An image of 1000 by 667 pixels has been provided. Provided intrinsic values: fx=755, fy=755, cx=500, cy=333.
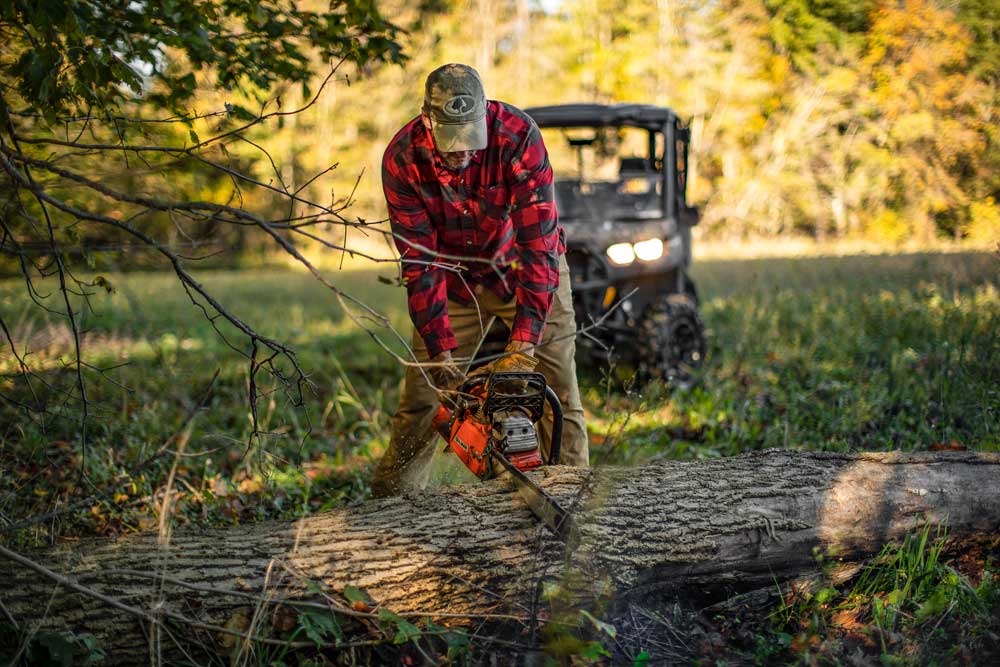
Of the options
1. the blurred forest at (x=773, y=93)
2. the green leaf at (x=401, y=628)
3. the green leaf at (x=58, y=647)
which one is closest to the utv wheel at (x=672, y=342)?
the blurred forest at (x=773, y=93)

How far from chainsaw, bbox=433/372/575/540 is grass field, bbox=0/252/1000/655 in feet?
1.14

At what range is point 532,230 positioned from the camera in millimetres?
3309

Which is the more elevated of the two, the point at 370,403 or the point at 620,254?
the point at 620,254

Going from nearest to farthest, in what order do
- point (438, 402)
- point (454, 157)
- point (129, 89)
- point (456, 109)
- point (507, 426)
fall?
point (507, 426) < point (456, 109) < point (454, 157) < point (129, 89) < point (438, 402)

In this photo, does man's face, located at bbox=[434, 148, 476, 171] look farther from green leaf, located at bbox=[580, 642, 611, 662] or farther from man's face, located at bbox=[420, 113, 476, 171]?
green leaf, located at bbox=[580, 642, 611, 662]

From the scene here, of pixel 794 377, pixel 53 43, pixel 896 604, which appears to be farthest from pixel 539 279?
pixel 794 377

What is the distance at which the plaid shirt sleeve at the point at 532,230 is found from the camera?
3.27 metres

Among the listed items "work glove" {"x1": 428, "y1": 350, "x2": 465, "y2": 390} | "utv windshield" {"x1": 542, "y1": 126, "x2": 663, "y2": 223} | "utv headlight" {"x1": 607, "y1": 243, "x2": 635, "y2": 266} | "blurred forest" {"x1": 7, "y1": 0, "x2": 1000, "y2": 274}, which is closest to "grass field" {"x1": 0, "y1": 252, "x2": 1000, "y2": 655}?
"work glove" {"x1": 428, "y1": 350, "x2": 465, "y2": 390}

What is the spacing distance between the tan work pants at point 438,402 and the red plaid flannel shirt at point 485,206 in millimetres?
324

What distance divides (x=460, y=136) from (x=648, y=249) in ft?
10.2

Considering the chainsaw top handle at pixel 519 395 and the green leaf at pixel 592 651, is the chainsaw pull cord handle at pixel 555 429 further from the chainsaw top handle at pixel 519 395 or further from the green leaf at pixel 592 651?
the green leaf at pixel 592 651

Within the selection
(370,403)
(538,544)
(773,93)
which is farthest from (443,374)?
(773,93)

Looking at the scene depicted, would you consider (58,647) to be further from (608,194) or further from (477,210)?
(608,194)

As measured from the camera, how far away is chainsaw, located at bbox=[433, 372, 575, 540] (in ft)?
9.14
